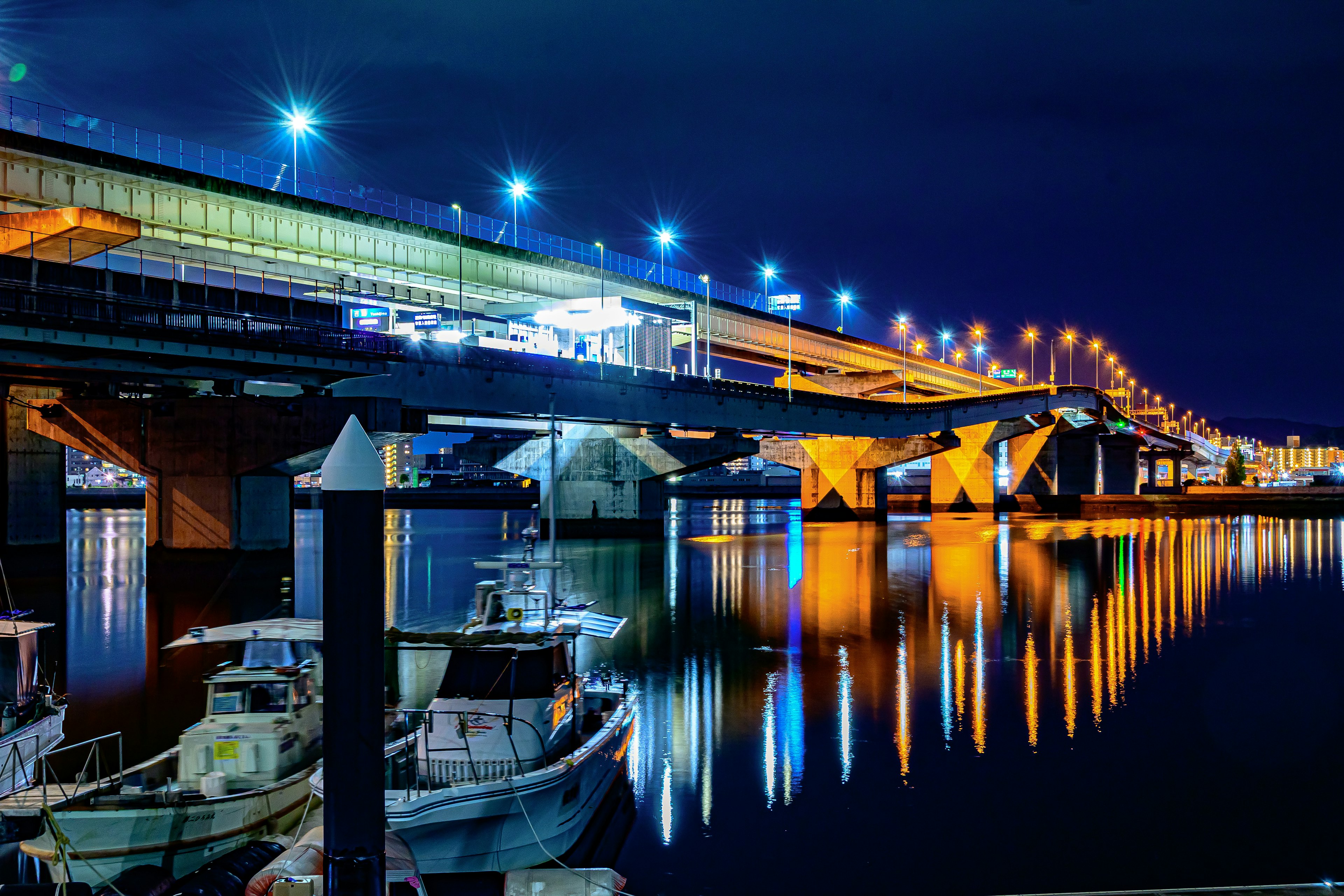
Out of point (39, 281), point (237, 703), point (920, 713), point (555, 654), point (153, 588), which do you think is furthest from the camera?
point (153, 588)

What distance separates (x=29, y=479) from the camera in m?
51.8

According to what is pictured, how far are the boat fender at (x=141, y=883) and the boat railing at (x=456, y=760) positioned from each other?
286cm

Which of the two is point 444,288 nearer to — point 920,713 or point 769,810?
point 920,713

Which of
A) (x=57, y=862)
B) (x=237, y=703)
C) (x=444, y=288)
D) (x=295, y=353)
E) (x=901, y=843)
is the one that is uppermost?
(x=444, y=288)

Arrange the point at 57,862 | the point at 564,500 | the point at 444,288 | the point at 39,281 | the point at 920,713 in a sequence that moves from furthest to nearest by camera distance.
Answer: the point at 564,500 → the point at 444,288 → the point at 39,281 → the point at 920,713 → the point at 57,862

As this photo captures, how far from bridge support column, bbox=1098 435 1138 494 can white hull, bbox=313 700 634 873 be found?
16364 centimetres

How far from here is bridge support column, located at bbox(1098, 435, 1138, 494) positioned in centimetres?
16450

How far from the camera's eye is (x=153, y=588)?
4431 cm

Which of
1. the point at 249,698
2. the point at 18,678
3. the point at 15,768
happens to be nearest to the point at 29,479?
the point at 18,678

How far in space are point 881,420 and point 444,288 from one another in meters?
40.0

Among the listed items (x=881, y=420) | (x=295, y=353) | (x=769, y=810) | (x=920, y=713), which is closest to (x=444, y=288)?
(x=295, y=353)

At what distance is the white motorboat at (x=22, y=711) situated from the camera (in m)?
14.7

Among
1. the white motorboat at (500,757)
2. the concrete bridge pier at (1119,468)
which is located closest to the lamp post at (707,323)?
the white motorboat at (500,757)

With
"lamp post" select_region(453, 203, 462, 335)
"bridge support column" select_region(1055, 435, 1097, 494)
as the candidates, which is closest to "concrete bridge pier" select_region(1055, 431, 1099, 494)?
"bridge support column" select_region(1055, 435, 1097, 494)
